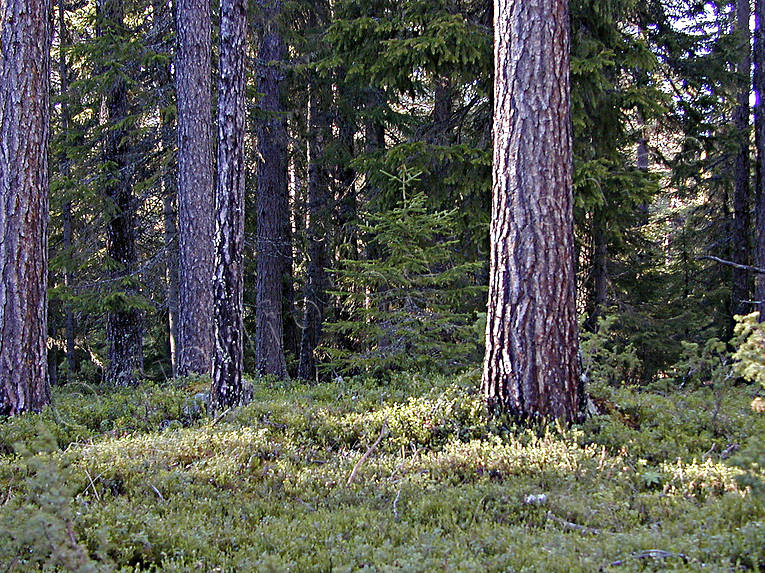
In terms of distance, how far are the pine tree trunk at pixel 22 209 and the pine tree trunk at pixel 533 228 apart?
564cm

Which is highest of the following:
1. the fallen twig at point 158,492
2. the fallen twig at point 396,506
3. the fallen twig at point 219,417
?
the fallen twig at point 219,417

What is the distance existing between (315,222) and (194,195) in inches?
185

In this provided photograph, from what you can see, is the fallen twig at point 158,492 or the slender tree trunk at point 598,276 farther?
the slender tree trunk at point 598,276

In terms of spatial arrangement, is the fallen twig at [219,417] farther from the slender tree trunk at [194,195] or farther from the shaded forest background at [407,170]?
the slender tree trunk at [194,195]

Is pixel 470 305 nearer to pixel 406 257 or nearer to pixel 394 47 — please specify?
pixel 406 257

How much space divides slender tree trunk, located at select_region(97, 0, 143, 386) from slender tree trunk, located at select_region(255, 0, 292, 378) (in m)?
3.05

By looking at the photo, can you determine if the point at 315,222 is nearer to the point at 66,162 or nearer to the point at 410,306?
the point at 66,162

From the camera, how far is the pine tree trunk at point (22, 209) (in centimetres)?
729

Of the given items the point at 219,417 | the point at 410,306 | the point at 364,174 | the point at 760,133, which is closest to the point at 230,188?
the point at 219,417

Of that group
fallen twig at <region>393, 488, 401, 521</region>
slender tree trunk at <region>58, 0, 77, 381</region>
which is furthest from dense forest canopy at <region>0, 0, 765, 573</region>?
slender tree trunk at <region>58, 0, 77, 381</region>

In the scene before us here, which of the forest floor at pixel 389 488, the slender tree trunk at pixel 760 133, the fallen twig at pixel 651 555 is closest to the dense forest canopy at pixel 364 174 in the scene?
the slender tree trunk at pixel 760 133

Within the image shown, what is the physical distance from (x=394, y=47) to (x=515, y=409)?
6.82m

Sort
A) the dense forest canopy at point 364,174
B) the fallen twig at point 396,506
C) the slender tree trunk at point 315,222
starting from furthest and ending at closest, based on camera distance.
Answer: the slender tree trunk at point 315,222
the dense forest canopy at point 364,174
the fallen twig at point 396,506

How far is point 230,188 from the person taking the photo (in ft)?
23.2
